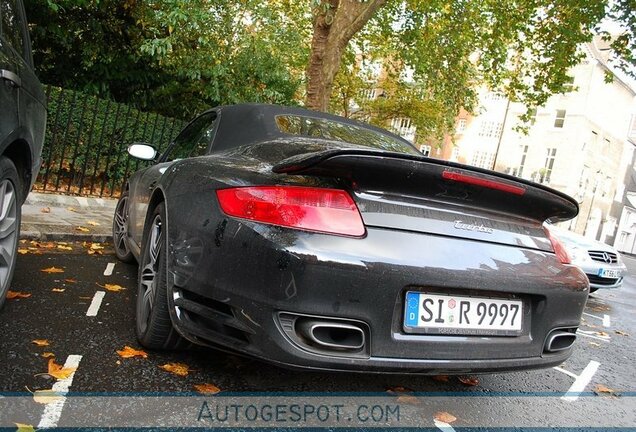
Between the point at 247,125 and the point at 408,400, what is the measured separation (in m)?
1.83

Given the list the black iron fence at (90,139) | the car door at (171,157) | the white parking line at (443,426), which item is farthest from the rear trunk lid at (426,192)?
the black iron fence at (90,139)

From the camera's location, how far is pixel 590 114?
40.4 metres

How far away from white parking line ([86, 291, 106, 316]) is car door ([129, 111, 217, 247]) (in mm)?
445

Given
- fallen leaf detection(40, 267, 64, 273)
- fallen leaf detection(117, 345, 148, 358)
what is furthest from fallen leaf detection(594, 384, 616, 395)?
fallen leaf detection(40, 267, 64, 273)

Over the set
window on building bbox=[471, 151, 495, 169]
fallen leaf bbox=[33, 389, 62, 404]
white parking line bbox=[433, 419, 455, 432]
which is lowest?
fallen leaf bbox=[33, 389, 62, 404]

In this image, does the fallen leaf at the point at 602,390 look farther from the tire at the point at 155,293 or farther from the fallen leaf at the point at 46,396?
the fallen leaf at the point at 46,396

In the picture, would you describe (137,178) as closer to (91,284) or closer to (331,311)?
(91,284)

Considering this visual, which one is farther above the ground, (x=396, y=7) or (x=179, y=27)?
(x=396, y=7)

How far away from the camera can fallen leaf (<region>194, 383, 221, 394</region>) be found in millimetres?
2354

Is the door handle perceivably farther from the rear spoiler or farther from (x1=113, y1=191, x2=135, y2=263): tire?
(x1=113, y1=191, x2=135, y2=263): tire

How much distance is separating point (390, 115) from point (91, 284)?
2048 centimetres

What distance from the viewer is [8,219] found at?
2840 mm

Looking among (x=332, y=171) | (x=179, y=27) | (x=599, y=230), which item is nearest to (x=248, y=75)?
(x=179, y=27)

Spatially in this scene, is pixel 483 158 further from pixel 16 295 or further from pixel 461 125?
pixel 16 295
